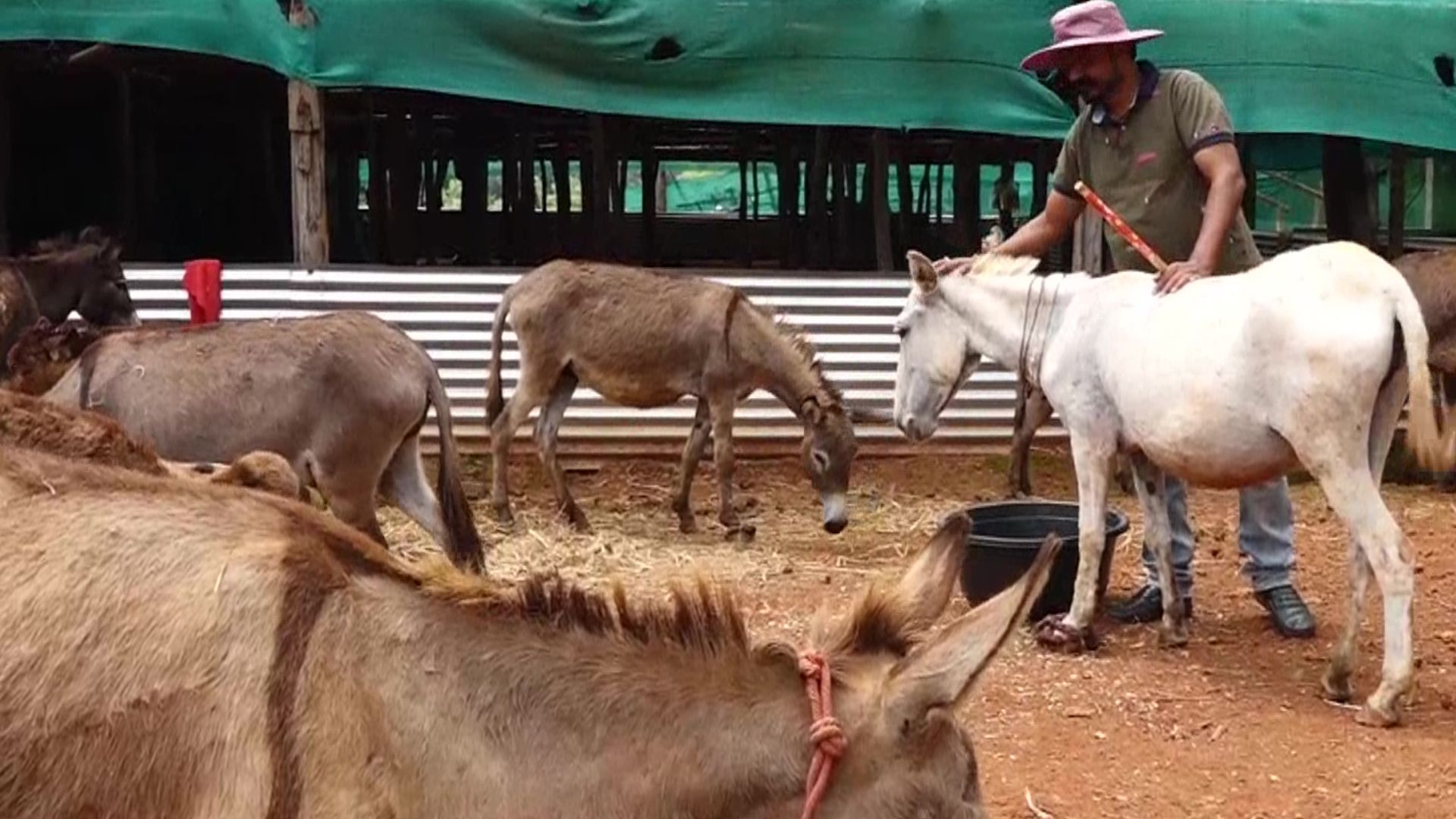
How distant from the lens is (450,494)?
6645 millimetres

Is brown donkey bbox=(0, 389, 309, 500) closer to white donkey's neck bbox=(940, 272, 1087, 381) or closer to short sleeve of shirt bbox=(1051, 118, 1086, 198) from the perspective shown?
white donkey's neck bbox=(940, 272, 1087, 381)

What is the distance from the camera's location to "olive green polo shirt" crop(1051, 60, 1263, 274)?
5949 millimetres

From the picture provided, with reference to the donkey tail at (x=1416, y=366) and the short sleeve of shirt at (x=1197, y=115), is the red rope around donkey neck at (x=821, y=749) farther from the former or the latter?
the short sleeve of shirt at (x=1197, y=115)

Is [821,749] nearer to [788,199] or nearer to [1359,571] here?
[1359,571]

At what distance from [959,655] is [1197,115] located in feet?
14.3

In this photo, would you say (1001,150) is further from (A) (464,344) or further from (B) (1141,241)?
(B) (1141,241)

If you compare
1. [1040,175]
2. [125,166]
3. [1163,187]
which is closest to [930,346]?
[1163,187]

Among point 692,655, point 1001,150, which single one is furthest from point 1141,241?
point 1001,150

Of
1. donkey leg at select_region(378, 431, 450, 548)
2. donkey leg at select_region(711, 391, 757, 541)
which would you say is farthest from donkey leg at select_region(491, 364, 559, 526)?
donkey leg at select_region(378, 431, 450, 548)

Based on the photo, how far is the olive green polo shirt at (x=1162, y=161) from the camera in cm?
595

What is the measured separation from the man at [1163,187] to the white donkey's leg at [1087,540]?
40 cm

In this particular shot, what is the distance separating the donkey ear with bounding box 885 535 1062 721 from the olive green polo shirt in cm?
424

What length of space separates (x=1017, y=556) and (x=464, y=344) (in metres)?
4.51

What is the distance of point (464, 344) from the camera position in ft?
31.5
